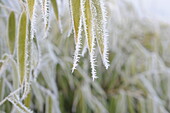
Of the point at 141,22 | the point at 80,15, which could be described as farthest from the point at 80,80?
the point at 80,15

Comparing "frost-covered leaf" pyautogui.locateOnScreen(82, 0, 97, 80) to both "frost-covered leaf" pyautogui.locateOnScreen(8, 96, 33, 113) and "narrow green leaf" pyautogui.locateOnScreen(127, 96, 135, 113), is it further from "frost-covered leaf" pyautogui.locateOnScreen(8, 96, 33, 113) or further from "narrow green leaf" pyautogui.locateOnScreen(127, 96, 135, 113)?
"narrow green leaf" pyautogui.locateOnScreen(127, 96, 135, 113)

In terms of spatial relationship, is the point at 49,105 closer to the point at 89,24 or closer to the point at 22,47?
the point at 22,47

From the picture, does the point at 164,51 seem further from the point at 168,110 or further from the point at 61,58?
the point at 61,58

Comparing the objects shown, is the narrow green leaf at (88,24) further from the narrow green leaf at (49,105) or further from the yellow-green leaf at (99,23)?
the narrow green leaf at (49,105)

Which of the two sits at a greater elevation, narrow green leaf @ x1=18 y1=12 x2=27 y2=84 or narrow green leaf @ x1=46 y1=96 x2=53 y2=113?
narrow green leaf @ x1=18 y1=12 x2=27 y2=84

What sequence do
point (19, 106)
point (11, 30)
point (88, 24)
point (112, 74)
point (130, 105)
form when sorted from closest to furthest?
point (88, 24) < point (19, 106) < point (11, 30) < point (130, 105) < point (112, 74)

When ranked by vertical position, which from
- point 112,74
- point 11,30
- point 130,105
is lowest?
point 130,105

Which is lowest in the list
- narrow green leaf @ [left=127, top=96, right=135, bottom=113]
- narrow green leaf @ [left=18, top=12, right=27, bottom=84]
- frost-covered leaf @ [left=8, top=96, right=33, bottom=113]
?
narrow green leaf @ [left=127, top=96, right=135, bottom=113]

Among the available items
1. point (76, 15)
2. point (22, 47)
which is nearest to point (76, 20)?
point (76, 15)

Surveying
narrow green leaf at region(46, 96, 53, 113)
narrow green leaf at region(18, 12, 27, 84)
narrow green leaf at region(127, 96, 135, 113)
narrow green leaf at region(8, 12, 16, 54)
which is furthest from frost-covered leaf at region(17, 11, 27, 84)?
narrow green leaf at region(127, 96, 135, 113)

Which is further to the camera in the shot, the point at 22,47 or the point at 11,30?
Result: the point at 11,30

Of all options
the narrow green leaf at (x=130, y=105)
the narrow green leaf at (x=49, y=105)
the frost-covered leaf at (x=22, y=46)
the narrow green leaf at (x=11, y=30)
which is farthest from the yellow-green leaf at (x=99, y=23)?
the narrow green leaf at (x=130, y=105)

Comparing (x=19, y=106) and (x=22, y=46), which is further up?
(x=22, y=46)
